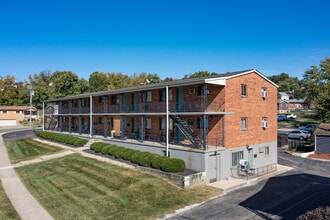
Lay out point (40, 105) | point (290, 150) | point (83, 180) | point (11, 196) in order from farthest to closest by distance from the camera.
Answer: point (40, 105)
point (290, 150)
point (83, 180)
point (11, 196)

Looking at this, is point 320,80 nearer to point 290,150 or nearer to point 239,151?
point 290,150

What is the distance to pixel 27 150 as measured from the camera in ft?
106

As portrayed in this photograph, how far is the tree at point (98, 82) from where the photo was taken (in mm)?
86375

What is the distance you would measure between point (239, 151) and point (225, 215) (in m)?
8.83

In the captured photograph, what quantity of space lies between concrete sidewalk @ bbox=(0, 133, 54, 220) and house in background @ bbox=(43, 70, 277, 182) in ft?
31.8

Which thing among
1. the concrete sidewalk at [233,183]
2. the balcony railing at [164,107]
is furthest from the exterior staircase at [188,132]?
the concrete sidewalk at [233,183]

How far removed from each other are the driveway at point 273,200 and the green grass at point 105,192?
134cm

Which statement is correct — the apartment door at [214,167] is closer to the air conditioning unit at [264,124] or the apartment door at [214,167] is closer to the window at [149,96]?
the air conditioning unit at [264,124]

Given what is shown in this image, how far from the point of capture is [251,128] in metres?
23.6

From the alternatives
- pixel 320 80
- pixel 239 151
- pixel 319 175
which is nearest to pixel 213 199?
pixel 239 151

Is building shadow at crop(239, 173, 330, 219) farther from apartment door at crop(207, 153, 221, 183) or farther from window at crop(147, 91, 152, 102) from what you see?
window at crop(147, 91, 152, 102)

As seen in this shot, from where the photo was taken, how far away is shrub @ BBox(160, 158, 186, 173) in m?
19.3

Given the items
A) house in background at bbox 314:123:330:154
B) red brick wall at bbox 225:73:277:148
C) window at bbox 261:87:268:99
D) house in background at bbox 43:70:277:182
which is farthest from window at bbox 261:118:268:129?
house in background at bbox 314:123:330:154

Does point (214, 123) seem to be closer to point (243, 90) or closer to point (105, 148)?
point (243, 90)
